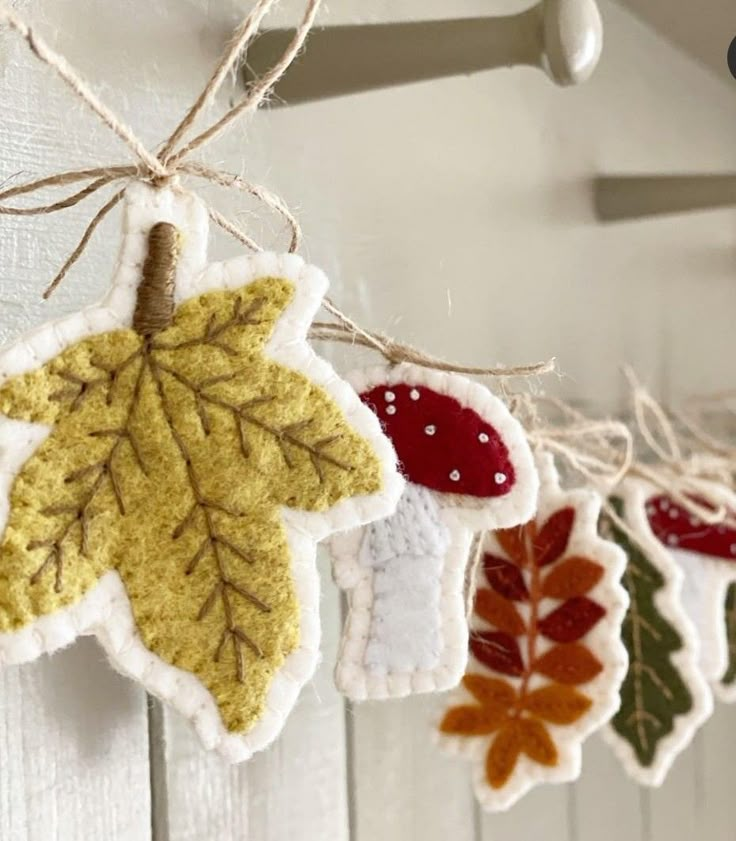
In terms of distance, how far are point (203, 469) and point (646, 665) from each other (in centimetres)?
33

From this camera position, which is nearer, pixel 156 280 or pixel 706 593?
pixel 156 280

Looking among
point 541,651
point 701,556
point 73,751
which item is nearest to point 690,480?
point 701,556

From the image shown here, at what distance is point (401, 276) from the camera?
1.84 ft

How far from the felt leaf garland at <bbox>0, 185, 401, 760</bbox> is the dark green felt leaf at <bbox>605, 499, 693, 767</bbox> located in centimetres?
27

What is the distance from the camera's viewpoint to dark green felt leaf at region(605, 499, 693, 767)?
0.53 meters

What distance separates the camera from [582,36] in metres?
0.42

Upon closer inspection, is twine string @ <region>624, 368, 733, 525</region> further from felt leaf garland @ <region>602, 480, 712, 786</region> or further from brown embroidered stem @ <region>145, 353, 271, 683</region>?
brown embroidered stem @ <region>145, 353, 271, 683</region>

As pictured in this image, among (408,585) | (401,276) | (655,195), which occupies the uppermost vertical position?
(655,195)

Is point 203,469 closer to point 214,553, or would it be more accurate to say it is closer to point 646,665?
point 214,553

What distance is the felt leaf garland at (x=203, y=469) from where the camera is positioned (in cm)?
29

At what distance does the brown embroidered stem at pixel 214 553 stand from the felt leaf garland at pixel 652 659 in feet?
0.93

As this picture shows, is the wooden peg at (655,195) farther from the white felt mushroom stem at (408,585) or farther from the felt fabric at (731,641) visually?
the white felt mushroom stem at (408,585)

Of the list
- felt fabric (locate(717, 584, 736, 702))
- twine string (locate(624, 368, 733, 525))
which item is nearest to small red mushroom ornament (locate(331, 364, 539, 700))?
twine string (locate(624, 368, 733, 525))

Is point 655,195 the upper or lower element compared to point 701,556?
upper
